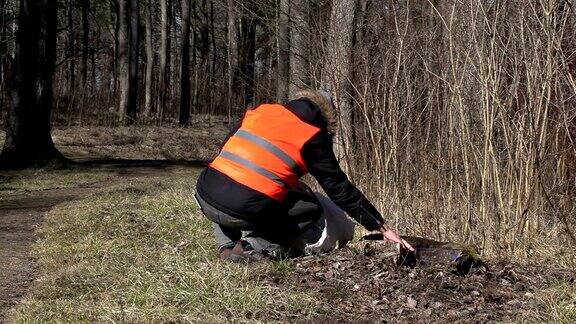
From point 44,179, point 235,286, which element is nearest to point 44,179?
point 44,179

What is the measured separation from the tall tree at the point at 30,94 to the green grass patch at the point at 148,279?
6.97m

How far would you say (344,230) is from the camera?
508 centimetres

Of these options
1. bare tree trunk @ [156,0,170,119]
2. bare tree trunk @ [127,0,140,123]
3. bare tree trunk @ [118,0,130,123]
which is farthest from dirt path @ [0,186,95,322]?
bare tree trunk @ [156,0,170,119]

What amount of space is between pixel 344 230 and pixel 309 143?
936 millimetres

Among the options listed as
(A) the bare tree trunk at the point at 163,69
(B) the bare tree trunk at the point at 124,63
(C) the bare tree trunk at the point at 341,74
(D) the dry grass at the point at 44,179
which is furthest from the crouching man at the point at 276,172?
(A) the bare tree trunk at the point at 163,69

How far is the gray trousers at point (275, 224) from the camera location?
4.69 metres

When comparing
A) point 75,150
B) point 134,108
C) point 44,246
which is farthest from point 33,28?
point 134,108

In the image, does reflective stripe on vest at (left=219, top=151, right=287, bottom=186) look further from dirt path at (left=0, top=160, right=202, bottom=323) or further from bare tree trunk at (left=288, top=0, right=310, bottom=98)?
bare tree trunk at (left=288, top=0, right=310, bottom=98)

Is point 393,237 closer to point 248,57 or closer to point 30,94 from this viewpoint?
point 30,94

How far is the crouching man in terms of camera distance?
14.5 feet

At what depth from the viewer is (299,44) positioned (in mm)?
9891

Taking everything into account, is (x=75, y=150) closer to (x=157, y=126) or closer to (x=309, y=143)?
(x=157, y=126)

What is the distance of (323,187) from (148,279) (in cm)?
118

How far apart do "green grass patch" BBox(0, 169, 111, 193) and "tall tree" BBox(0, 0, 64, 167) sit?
1.76 feet
